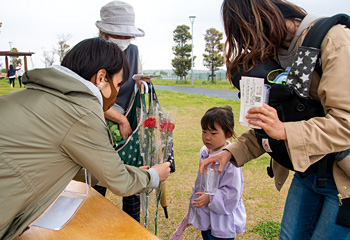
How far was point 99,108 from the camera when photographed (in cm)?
129

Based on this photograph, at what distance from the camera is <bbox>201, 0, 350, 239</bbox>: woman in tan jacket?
3.64 ft

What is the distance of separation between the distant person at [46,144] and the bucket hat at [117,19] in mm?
968

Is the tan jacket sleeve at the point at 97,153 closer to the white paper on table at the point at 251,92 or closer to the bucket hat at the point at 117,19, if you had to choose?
the white paper on table at the point at 251,92

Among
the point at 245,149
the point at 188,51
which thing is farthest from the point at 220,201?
the point at 188,51

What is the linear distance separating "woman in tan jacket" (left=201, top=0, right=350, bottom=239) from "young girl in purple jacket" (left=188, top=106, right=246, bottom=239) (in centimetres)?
40

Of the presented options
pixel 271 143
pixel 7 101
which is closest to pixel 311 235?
pixel 271 143

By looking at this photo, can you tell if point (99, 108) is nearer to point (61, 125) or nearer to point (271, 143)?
point (61, 125)

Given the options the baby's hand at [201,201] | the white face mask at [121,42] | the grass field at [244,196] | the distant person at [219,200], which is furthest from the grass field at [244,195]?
the baby's hand at [201,201]

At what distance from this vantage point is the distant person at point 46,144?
111 cm

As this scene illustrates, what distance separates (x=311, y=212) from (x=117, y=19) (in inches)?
72.7

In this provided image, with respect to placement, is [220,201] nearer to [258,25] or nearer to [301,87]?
[301,87]

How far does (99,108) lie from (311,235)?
1266 mm

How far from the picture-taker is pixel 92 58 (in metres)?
1.41

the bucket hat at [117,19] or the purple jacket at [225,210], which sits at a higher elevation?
the bucket hat at [117,19]
